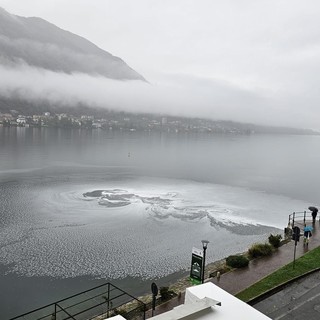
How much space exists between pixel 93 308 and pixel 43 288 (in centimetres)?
468

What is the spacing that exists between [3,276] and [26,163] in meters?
61.4

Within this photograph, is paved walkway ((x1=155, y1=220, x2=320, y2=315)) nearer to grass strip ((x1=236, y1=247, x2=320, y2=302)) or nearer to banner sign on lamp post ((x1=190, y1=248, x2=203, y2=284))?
grass strip ((x1=236, y1=247, x2=320, y2=302))

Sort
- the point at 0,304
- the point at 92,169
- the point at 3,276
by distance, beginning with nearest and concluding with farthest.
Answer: the point at 0,304 → the point at 3,276 → the point at 92,169

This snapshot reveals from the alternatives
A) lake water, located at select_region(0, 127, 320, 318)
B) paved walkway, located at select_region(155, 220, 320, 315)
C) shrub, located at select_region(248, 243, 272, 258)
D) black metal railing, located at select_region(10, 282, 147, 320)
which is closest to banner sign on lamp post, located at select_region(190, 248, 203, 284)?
paved walkway, located at select_region(155, 220, 320, 315)

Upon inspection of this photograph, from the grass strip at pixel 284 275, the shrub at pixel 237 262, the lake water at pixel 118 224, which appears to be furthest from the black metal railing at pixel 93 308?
the shrub at pixel 237 262

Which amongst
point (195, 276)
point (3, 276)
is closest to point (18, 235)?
point (3, 276)

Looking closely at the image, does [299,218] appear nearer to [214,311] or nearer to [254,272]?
[254,272]

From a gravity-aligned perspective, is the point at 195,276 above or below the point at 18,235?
above

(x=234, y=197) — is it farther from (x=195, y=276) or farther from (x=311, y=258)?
(x=195, y=276)

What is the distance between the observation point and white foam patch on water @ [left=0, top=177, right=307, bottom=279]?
2678cm

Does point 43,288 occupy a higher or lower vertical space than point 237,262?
lower

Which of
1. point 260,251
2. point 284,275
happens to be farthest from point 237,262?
point 284,275

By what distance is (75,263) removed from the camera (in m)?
26.7

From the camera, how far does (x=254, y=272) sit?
68.9 feet
